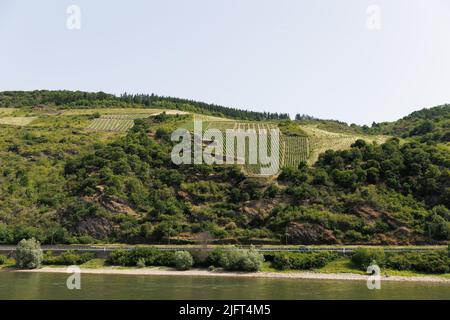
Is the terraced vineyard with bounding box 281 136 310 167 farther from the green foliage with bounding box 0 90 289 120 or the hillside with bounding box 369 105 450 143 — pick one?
the green foliage with bounding box 0 90 289 120

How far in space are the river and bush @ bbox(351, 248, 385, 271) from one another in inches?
243

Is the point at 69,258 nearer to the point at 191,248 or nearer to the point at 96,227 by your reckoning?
the point at 96,227

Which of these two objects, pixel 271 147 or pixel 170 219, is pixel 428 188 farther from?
pixel 170 219

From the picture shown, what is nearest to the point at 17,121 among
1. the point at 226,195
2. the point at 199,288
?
the point at 226,195

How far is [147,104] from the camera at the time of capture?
157 m

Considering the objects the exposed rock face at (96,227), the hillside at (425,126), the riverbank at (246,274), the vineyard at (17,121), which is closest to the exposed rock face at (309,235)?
the riverbank at (246,274)

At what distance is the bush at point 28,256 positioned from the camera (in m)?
63.0

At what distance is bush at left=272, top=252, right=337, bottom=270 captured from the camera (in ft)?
199

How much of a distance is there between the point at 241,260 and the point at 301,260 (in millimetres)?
7253

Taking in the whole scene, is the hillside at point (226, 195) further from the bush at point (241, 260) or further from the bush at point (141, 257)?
the bush at point (241, 260)

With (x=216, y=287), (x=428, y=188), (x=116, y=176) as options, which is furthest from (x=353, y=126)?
→ (x=216, y=287)

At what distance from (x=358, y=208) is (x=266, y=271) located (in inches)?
832

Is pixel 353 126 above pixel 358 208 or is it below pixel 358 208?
above

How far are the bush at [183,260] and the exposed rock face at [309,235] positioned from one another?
1559 cm
